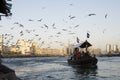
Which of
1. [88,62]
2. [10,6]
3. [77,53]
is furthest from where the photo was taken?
[77,53]

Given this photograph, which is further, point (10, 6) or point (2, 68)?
point (10, 6)

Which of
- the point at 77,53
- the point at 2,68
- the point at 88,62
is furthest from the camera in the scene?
the point at 77,53

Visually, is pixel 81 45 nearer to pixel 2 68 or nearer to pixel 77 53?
pixel 77 53

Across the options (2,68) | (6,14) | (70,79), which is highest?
Answer: (6,14)

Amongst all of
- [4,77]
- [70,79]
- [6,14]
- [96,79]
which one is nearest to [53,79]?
[70,79]

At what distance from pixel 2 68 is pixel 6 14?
4042mm

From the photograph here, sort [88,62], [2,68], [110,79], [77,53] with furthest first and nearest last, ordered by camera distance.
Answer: [77,53], [88,62], [110,79], [2,68]

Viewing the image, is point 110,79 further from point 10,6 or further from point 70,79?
point 10,6

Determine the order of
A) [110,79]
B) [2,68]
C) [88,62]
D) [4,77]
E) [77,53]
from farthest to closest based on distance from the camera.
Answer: [77,53] → [88,62] → [110,79] → [2,68] → [4,77]

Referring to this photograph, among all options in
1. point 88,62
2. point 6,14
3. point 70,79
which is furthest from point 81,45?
point 6,14

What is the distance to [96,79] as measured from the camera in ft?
131

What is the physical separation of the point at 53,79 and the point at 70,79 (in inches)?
99.6

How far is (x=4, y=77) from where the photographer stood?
16.4 metres

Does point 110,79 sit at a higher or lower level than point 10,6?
lower
